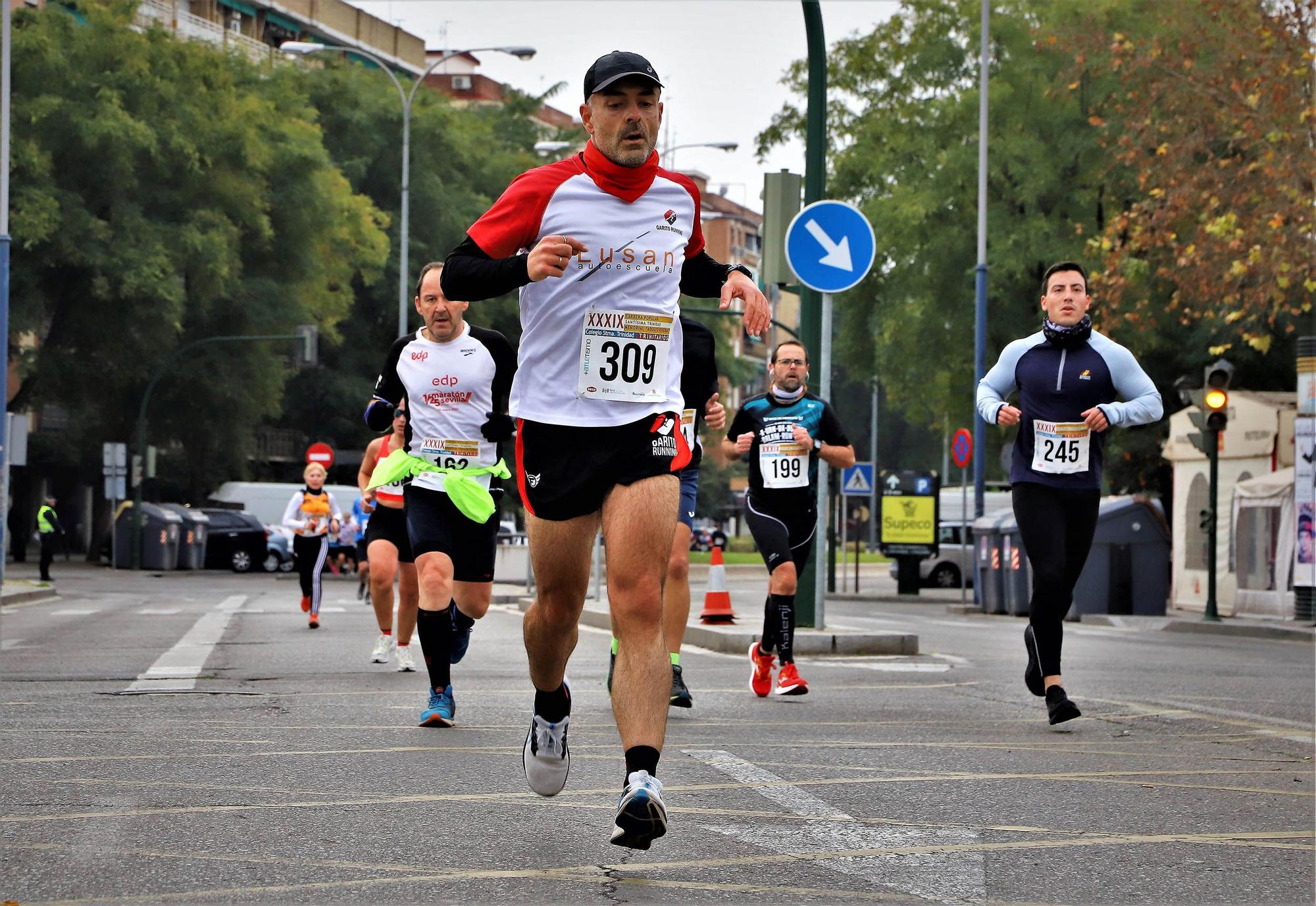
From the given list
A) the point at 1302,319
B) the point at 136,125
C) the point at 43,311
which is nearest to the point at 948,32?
the point at 1302,319

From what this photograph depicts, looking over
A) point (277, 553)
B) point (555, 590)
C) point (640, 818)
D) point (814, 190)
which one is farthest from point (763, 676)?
point (277, 553)

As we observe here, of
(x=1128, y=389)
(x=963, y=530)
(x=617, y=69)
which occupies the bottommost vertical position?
(x=963, y=530)

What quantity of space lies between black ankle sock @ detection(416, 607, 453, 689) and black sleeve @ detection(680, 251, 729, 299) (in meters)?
3.36

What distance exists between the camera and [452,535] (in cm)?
988

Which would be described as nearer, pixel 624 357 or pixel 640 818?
pixel 640 818

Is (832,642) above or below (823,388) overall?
below

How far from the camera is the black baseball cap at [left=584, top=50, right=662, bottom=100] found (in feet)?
18.5

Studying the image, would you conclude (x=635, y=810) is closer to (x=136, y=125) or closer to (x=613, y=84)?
(x=613, y=84)

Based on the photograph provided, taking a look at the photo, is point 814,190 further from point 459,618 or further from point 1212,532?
point 1212,532

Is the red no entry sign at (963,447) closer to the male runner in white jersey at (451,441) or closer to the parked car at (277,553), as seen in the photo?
A: the parked car at (277,553)

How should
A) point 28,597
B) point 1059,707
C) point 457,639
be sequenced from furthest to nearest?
point 28,597 → point 457,639 → point 1059,707

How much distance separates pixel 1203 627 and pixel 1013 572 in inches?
193

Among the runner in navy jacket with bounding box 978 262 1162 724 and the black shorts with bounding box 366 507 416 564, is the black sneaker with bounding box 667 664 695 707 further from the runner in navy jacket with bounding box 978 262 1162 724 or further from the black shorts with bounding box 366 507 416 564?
the black shorts with bounding box 366 507 416 564

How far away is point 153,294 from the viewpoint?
46.9 meters
